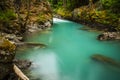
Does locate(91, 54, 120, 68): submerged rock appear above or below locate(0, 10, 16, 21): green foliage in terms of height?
below

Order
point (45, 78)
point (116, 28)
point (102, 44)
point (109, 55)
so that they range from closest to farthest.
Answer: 1. point (45, 78)
2. point (109, 55)
3. point (102, 44)
4. point (116, 28)

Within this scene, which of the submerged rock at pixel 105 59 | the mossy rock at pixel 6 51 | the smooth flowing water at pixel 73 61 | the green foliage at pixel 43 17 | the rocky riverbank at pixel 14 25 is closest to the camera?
the mossy rock at pixel 6 51

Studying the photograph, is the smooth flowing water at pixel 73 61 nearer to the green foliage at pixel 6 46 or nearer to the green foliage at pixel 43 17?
the green foliage at pixel 6 46

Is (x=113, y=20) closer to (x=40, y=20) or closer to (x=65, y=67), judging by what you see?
(x=40, y=20)

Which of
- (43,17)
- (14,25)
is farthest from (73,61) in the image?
(43,17)

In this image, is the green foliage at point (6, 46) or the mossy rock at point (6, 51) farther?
the green foliage at point (6, 46)

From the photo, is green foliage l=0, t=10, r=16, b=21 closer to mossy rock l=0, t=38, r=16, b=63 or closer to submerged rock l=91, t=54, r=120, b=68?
submerged rock l=91, t=54, r=120, b=68

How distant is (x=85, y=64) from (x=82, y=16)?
30009mm

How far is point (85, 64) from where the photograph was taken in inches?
759

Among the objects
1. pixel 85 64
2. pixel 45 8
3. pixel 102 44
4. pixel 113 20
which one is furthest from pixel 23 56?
pixel 45 8

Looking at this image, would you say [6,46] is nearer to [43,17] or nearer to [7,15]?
[7,15]

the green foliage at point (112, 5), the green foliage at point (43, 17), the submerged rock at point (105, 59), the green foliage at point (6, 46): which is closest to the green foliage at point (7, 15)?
the submerged rock at point (105, 59)

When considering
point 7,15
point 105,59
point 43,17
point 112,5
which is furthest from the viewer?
point 43,17

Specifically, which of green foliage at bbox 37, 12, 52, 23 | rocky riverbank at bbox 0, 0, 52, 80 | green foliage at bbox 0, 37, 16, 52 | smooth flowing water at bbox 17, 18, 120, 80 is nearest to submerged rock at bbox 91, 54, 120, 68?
smooth flowing water at bbox 17, 18, 120, 80
